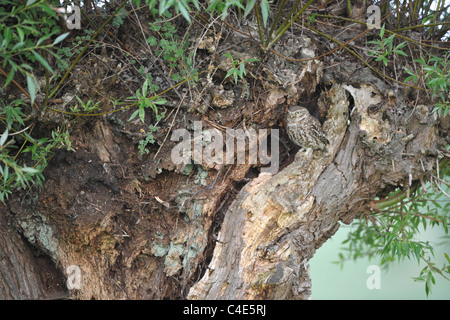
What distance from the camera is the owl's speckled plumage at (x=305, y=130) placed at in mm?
2000

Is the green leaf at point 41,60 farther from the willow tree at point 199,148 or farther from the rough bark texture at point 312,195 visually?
the rough bark texture at point 312,195

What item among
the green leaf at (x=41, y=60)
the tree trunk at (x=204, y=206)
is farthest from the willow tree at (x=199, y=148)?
the green leaf at (x=41, y=60)

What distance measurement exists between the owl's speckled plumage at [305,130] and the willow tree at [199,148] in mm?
42

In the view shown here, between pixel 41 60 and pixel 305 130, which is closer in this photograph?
pixel 41 60

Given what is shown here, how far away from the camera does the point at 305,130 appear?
6.51ft

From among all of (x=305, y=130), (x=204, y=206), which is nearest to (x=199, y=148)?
(x=204, y=206)

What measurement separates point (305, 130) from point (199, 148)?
50 centimetres

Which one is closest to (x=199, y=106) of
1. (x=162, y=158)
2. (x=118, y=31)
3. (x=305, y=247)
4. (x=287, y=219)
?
(x=162, y=158)

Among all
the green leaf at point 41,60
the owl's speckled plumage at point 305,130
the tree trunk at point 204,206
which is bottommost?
the tree trunk at point 204,206

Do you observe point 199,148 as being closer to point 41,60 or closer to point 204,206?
point 204,206

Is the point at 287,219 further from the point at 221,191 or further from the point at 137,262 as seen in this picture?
the point at 137,262

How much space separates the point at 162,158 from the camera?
1955 mm
